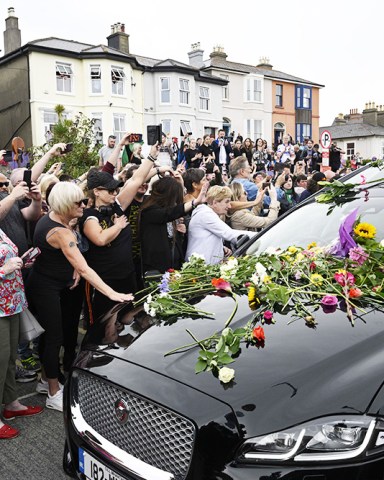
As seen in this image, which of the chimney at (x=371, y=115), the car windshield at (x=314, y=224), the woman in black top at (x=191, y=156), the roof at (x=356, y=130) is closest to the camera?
the car windshield at (x=314, y=224)

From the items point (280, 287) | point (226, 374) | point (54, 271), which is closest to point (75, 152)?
point (54, 271)

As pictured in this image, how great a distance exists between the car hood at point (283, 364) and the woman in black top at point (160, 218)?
7.53 feet

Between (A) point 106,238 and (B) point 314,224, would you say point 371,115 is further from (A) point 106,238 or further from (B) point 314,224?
(A) point 106,238

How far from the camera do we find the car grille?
2.11 m

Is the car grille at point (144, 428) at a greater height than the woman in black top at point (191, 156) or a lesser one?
lesser

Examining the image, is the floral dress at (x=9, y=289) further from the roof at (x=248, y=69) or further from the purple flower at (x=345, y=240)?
the roof at (x=248, y=69)

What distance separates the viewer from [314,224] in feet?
12.4

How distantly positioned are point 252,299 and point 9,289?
1934 millimetres

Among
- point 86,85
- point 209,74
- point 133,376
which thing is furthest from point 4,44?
point 133,376

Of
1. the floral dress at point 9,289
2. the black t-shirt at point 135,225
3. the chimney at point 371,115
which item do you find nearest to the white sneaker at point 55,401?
the floral dress at point 9,289

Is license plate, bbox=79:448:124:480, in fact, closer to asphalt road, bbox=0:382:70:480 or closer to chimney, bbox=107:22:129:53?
asphalt road, bbox=0:382:70:480

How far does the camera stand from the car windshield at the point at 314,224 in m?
3.47

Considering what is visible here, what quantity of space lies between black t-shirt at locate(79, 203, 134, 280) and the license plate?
81.7 inches

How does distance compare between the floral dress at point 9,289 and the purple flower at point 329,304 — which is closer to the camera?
the purple flower at point 329,304
